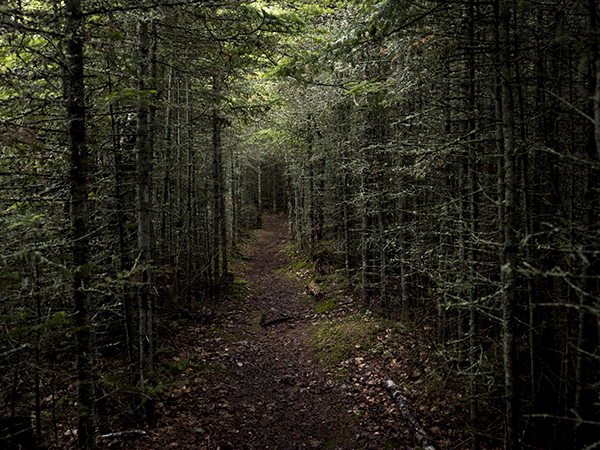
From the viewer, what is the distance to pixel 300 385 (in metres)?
8.21

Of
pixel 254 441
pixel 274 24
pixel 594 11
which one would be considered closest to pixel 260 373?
pixel 254 441

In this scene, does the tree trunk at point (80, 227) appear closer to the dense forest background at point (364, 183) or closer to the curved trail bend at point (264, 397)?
the dense forest background at point (364, 183)

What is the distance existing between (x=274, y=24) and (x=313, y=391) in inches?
324

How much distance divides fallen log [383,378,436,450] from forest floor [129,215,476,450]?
0.51 feet

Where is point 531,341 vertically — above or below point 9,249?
below

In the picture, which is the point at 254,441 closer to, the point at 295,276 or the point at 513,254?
the point at 513,254

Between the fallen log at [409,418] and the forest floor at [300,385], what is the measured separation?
0.16 meters

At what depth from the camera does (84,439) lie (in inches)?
184

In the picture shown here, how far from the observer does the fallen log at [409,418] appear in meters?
5.52

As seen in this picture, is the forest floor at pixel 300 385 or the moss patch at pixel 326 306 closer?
the forest floor at pixel 300 385

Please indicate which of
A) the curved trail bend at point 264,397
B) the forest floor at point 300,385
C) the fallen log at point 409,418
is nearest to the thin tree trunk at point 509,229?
the forest floor at point 300,385

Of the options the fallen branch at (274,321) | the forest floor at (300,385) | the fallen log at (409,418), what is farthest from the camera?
the fallen branch at (274,321)

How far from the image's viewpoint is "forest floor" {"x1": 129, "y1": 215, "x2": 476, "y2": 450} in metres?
6.24

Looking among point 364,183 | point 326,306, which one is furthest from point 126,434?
point 364,183
